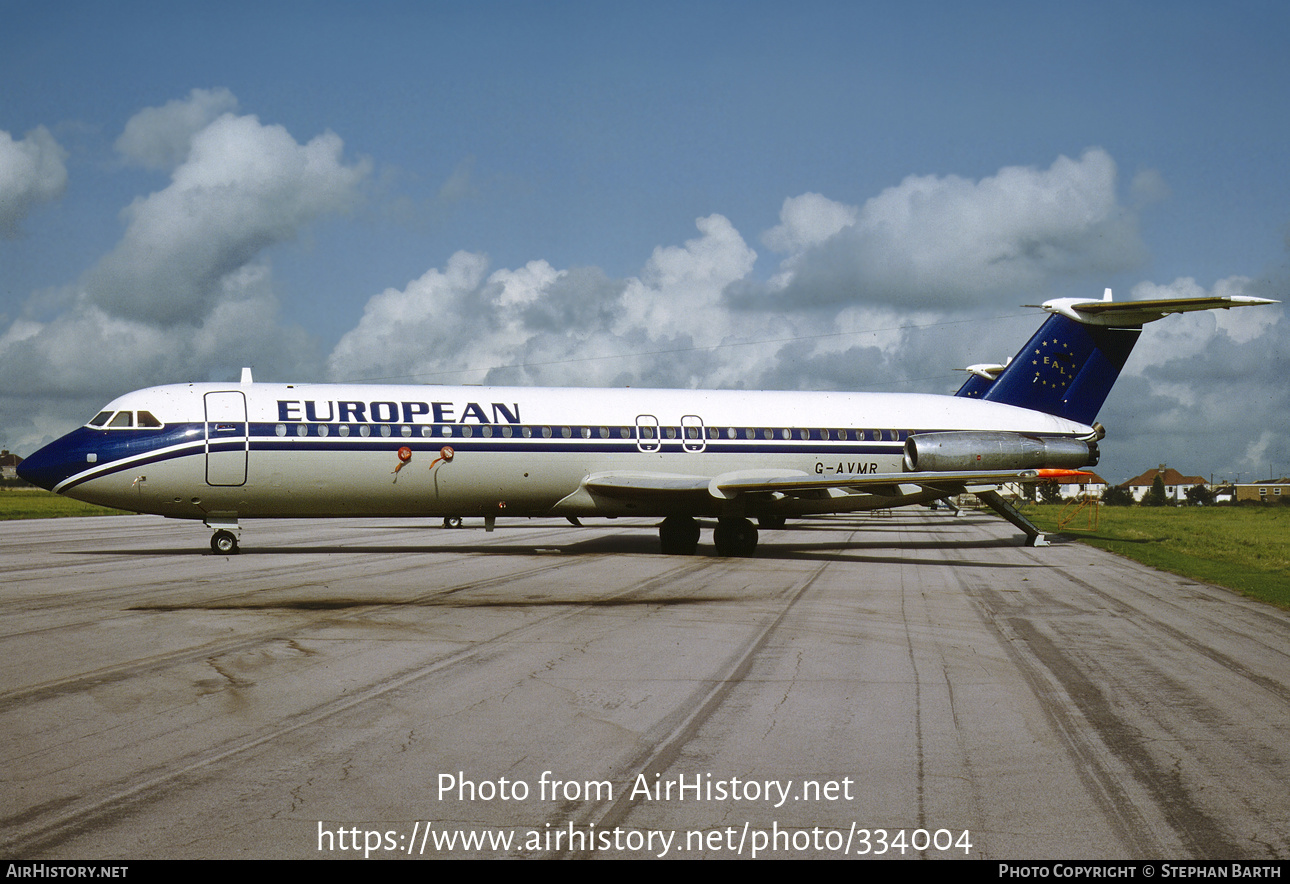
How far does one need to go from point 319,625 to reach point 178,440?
1184 cm

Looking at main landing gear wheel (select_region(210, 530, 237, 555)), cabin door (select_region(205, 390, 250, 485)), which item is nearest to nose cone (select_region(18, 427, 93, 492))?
cabin door (select_region(205, 390, 250, 485))

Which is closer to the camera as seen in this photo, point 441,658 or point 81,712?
point 81,712

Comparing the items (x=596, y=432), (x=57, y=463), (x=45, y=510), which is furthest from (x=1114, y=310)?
(x=45, y=510)

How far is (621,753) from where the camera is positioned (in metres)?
7.26

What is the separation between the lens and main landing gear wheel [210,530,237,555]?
958 inches

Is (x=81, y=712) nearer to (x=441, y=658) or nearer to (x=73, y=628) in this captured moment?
(x=441, y=658)

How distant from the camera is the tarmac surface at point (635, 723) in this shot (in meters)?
5.66

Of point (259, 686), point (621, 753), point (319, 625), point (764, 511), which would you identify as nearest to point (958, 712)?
point (621, 753)

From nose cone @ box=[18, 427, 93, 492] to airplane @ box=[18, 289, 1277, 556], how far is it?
0.03 metres

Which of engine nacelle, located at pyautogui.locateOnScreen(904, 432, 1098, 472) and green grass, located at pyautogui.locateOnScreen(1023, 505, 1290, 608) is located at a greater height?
engine nacelle, located at pyautogui.locateOnScreen(904, 432, 1098, 472)

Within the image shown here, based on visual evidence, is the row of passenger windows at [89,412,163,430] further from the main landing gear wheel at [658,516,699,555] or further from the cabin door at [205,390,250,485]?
the main landing gear wheel at [658,516,699,555]

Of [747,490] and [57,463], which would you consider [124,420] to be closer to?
[57,463]

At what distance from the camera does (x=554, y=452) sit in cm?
2514

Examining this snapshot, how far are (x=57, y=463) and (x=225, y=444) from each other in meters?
3.63
